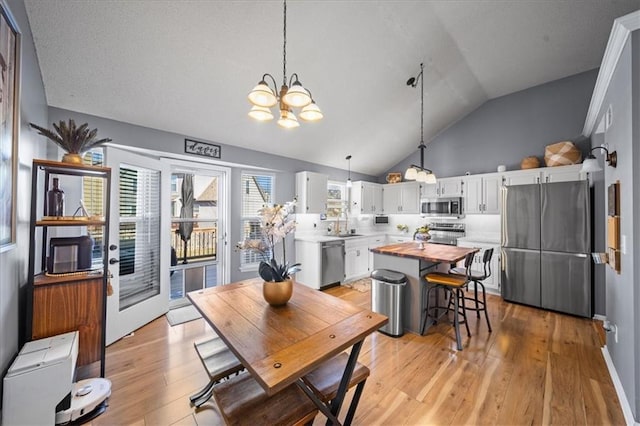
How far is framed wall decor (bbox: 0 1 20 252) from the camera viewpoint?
1410 mm

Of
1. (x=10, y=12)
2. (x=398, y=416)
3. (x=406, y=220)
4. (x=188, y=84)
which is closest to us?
(x=10, y=12)

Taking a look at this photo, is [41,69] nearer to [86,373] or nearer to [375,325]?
[86,373]

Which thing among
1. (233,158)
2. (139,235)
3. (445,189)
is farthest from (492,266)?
(139,235)

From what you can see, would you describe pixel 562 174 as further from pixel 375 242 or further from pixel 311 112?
pixel 311 112

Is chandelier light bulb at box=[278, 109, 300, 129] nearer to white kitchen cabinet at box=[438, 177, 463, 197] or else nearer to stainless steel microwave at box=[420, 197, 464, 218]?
stainless steel microwave at box=[420, 197, 464, 218]

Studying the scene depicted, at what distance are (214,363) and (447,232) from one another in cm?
499

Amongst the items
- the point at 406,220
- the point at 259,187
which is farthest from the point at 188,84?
the point at 406,220

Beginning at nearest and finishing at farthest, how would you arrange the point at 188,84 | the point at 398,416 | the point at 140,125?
the point at 398,416 < the point at 188,84 < the point at 140,125

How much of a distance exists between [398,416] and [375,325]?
3.08ft

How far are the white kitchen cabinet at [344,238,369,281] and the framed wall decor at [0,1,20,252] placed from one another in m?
4.23

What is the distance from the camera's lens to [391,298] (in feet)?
9.61

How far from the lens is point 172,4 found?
199 cm

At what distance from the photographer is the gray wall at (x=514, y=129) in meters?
4.03

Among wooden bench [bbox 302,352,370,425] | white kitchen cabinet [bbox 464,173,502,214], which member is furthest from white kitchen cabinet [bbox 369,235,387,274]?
wooden bench [bbox 302,352,370,425]
